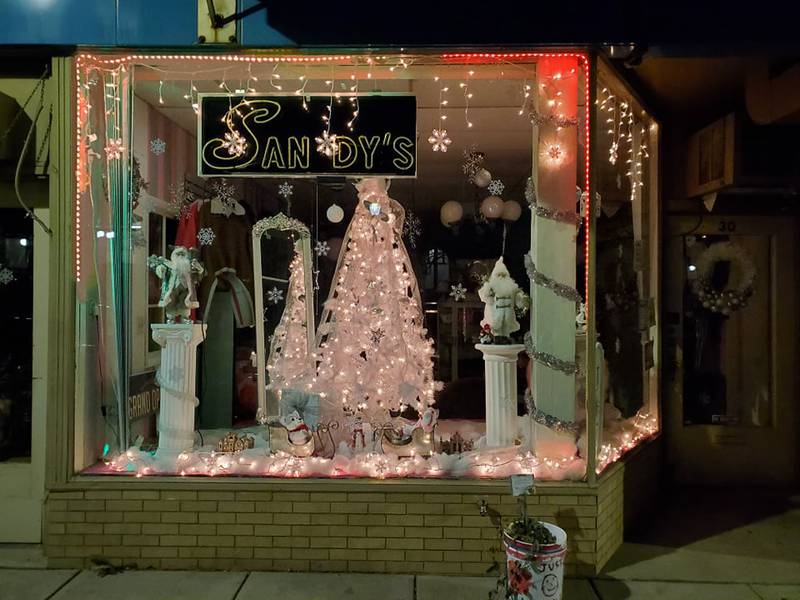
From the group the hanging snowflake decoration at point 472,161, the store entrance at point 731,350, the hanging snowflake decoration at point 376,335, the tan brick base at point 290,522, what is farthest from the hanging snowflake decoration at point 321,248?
the store entrance at point 731,350

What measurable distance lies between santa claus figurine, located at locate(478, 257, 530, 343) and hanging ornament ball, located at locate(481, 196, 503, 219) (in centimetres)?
44

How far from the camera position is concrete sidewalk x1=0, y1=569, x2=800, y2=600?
3.92 m

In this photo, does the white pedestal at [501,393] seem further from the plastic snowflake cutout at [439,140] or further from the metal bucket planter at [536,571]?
the plastic snowflake cutout at [439,140]

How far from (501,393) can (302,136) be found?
2491 millimetres

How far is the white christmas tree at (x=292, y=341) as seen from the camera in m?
5.18

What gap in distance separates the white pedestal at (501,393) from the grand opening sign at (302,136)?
5.19 feet

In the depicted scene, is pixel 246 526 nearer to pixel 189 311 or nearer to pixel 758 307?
pixel 189 311

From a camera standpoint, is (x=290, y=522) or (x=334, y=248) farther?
(x=334, y=248)

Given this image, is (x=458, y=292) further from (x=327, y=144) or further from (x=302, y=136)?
(x=302, y=136)

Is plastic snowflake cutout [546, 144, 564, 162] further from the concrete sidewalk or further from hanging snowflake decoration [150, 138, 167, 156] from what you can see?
hanging snowflake decoration [150, 138, 167, 156]

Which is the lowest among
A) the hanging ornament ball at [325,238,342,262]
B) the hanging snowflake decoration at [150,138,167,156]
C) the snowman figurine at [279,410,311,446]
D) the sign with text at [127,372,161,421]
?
the snowman figurine at [279,410,311,446]

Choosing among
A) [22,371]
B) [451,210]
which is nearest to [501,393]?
[451,210]

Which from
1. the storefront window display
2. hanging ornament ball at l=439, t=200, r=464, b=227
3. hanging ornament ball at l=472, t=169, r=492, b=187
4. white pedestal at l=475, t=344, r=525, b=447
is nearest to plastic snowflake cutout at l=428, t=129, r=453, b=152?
the storefront window display

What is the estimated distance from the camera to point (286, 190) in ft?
17.2
